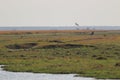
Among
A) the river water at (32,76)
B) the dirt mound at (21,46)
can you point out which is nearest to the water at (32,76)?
the river water at (32,76)

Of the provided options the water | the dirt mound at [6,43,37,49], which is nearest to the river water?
the water

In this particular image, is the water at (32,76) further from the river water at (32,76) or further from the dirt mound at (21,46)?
the dirt mound at (21,46)

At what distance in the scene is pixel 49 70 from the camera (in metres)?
43.4

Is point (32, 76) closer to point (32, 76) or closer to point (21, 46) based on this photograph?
point (32, 76)

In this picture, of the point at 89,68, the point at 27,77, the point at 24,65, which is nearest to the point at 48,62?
the point at 24,65

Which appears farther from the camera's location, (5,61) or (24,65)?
(5,61)

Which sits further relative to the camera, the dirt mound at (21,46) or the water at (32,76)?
the dirt mound at (21,46)

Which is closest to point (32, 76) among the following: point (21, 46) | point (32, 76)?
point (32, 76)

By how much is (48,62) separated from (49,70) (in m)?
6.80

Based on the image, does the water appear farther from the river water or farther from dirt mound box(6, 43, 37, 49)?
dirt mound box(6, 43, 37, 49)

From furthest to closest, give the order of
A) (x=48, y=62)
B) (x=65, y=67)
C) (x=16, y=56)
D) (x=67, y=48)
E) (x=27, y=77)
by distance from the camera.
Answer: (x=67, y=48) → (x=16, y=56) → (x=48, y=62) → (x=65, y=67) → (x=27, y=77)

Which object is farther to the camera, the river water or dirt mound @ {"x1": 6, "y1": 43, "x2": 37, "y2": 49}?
dirt mound @ {"x1": 6, "y1": 43, "x2": 37, "y2": 49}

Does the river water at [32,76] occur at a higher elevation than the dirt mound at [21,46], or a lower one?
higher

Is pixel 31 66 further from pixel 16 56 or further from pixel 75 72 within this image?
pixel 16 56
